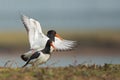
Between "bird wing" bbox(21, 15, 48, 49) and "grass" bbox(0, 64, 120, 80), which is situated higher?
"bird wing" bbox(21, 15, 48, 49)

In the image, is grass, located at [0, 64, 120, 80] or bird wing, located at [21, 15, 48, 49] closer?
grass, located at [0, 64, 120, 80]

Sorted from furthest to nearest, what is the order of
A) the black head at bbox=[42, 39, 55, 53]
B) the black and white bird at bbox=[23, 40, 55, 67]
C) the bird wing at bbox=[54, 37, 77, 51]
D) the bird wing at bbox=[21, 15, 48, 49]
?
the bird wing at bbox=[54, 37, 77, 51] < the bird wing at bbox=[21, 15, 48, 49] < the black head at bbox=[42, 39, 55, 53] < the black and white bird at bbox=[23, 40, 55, 67]

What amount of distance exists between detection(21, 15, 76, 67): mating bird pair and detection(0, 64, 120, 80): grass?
1.12m

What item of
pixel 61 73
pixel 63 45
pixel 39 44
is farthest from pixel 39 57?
pixel 61 73

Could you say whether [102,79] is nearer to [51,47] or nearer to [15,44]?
[51,47]

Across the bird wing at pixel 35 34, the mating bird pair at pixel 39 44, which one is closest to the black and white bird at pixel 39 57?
the mating bird pair at pixel 39 44

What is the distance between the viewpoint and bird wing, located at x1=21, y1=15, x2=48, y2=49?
18.2 m

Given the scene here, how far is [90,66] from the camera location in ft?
53.7

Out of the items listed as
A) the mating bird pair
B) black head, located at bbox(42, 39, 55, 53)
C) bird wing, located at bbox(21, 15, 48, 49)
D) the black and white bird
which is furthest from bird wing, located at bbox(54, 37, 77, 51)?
the black and white bird

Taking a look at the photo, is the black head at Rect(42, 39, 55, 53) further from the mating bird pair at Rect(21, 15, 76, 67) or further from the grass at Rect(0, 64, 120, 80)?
the grass at Rect(0, 64, 120, 80)

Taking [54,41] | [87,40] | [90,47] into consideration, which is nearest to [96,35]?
[87,40]

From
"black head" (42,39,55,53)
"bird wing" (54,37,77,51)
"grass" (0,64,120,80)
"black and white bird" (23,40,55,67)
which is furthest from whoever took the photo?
"bird wing" (54,37,77,51)

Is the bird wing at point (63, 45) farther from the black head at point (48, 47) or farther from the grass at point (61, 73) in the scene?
the grass at point (61, 73)

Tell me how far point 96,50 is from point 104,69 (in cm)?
2510
